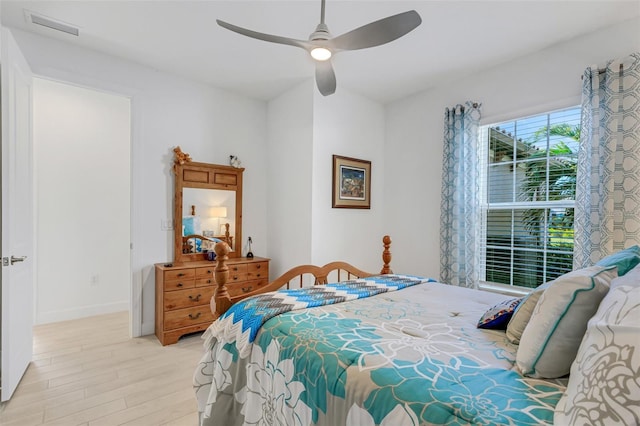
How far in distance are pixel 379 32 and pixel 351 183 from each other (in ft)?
7.18

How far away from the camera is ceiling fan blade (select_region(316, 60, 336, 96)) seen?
→ 6.75ft

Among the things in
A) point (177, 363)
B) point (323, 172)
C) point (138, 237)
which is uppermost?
point (323, 172)

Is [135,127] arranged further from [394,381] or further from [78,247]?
[394,381]

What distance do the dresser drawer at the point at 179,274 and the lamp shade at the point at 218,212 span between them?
0.74 m

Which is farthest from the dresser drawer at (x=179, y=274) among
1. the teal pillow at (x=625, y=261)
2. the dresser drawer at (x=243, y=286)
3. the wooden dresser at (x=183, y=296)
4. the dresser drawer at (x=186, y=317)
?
the teal pillow at (x=625, y=261)

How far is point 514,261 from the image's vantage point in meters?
3.04

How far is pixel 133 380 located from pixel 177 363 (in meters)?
0.35

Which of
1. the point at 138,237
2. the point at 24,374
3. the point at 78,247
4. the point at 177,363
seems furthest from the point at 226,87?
the point at 24,374

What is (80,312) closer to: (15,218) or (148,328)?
(148,328)

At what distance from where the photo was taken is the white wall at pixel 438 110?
2.55 metres

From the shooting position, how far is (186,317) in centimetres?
308

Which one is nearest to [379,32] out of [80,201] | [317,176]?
[317,176]

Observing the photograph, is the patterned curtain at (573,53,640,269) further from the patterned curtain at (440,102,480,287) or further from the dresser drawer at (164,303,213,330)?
the dresser drawer at (164,303,213,330)

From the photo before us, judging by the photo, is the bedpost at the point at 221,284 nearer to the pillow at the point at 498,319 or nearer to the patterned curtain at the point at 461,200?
the pillow at the point at 498,319
